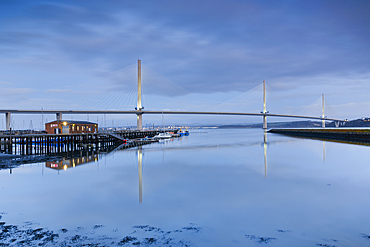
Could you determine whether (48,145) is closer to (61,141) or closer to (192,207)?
(61,141)

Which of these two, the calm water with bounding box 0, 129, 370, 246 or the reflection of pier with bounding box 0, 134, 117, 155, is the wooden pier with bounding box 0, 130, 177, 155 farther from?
the calm water with bounding box 0, 129, 370, 246

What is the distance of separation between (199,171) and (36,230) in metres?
8.38

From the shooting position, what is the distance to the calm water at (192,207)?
4.90 meters

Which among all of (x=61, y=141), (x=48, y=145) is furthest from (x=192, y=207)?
(x=61, y=141)

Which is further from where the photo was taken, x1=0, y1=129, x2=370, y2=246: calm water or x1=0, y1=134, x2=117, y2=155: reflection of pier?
x1=0, y1=134, x2=117, y2=155: reflection of pier

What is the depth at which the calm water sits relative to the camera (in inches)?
193

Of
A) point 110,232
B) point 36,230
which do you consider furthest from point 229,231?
point 36,230

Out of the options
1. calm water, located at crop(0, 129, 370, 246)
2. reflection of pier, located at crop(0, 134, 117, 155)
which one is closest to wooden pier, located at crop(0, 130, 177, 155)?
reflection of pier, located at crop(0, 134, 117, 155)

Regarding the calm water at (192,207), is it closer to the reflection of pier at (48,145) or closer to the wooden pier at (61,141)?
the reflection of pier at (48,145)

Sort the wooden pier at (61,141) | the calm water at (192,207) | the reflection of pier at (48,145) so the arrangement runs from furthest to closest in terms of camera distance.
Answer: the wooden pier at (61,141), the reflection of pier at (48,145), the calm water at (192,207)

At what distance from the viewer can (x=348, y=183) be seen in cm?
957

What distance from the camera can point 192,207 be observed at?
680 centimetres

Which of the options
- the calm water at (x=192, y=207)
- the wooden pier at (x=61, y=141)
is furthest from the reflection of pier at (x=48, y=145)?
the calm water at (x=192, y=207)

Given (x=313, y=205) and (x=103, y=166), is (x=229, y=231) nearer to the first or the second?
(x=313, y=205)
